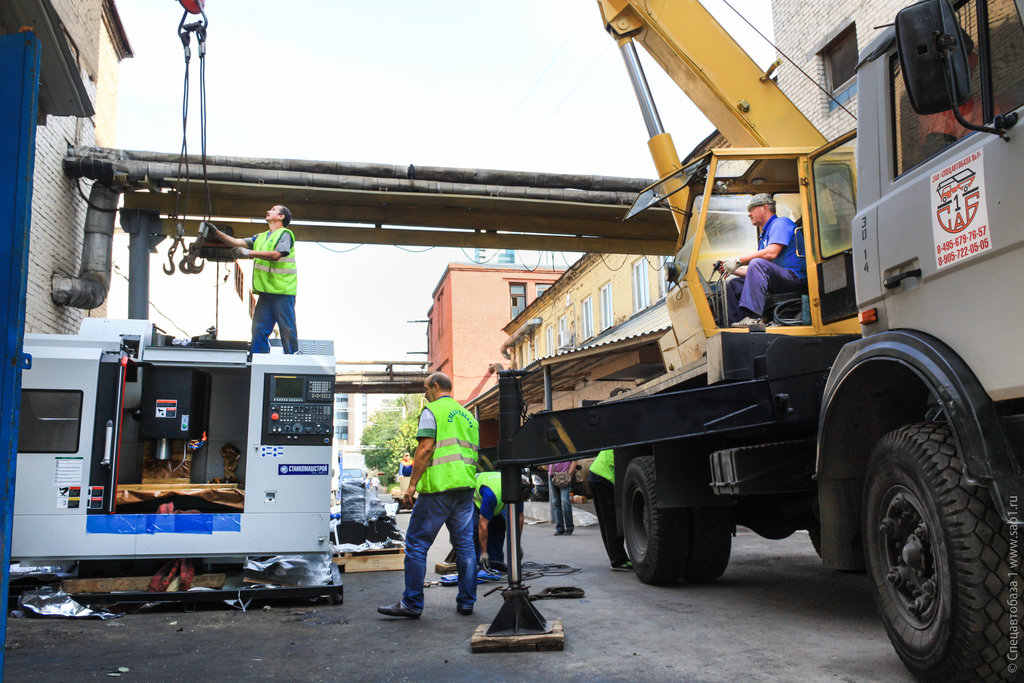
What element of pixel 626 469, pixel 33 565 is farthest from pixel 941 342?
pixel 33 565

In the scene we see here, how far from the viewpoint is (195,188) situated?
1152cm

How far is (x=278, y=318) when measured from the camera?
27.9 ft

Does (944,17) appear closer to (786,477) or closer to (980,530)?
(980,530)

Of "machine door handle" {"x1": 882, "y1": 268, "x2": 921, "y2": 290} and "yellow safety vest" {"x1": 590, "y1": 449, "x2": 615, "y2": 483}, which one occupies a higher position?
"machine door handle" {"x1": 882, "y1": 268, "x2": 921, "y2": 290}

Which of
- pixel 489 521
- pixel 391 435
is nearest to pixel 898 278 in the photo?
pixel 489 521

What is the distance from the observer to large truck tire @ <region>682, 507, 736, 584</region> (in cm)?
706

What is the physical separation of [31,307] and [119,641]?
568cm

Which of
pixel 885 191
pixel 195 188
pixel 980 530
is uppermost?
pixel 195 188

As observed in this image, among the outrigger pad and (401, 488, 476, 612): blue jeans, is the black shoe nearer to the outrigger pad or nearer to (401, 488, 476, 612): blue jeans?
(401, 488, 476, 612): blue jeans

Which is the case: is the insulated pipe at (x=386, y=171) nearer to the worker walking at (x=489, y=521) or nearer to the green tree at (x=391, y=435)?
the worker walking at (x=489, y=521)

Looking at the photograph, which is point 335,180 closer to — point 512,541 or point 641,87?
point 641,87

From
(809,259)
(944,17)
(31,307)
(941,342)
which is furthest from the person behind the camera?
(31,307)

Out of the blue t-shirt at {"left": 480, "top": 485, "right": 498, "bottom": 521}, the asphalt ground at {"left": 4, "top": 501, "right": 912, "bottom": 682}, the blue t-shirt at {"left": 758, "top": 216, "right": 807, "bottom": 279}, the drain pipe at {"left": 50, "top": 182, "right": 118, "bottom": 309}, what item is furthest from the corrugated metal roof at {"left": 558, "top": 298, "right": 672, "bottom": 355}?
the blue t-shirt at {"left": 758, "top": 216, "right": 807, "bottom": 279}

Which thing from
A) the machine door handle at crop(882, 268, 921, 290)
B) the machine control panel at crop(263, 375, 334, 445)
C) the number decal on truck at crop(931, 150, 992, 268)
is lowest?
the machine control panel at crop(263, 375, 334, 445)
